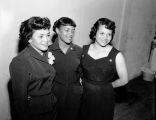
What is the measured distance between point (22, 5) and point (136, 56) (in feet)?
14.0

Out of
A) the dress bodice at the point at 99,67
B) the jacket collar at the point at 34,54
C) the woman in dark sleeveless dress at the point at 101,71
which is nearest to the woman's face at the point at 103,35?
the woman in dark sleeveless dress at the point at 101,71

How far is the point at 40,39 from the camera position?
7.91 ft

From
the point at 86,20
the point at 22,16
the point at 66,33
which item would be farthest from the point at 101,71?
the point at 86,20

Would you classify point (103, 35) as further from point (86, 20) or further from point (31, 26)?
point (86, 20)

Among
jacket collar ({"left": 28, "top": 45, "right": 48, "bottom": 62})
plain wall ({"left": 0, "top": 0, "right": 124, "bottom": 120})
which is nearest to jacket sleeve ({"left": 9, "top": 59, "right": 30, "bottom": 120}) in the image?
jacket collar ({"left": 28, "top": 45, "right": 48, "bottom": 62})

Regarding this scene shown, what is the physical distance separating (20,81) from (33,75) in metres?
0.16

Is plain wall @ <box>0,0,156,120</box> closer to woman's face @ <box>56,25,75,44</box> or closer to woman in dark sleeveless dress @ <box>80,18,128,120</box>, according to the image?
woman's face @ <box>56,25,75,44</box>

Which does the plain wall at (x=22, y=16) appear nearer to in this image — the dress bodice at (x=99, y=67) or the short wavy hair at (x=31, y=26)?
the short wavy hair at (x=31, y=26)

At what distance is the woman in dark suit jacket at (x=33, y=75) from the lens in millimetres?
2201

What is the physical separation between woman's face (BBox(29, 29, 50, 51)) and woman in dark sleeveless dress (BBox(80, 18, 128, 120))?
878 mm

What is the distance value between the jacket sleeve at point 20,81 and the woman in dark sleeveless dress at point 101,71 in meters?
1.13

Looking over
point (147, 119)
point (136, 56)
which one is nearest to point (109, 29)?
point (147, 119)

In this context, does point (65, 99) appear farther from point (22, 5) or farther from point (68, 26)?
point (22, 5)

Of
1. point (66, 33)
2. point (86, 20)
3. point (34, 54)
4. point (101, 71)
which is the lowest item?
point (101, 71)
